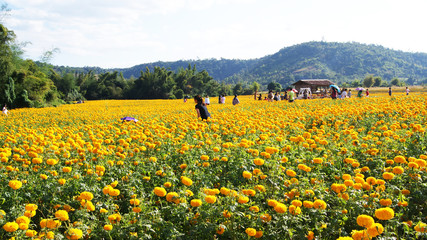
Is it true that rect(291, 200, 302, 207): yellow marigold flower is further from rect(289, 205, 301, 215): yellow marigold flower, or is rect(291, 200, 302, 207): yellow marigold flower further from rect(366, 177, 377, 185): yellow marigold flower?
rect(366, 177, 377, 185): yellow marigold flower

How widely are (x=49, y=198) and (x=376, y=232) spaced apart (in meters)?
3.60

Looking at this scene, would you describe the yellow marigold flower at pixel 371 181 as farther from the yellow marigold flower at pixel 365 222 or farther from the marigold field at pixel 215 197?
the yellow marigold flower at pixel 365 222

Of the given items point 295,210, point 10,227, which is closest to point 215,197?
point 295,210

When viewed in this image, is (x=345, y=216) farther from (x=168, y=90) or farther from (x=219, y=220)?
(x=168, y=90)

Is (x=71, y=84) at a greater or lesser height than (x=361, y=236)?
greater

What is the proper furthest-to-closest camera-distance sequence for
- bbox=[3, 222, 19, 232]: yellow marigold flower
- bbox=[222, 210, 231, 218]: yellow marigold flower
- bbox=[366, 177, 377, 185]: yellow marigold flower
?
bbox=[366, 177, 377, 185]: yellow marigold flower → bbox=[222, 210, 231, 218]: yellow marigold flower → bbox=[3, 222, 19, 232]: yellow marigold flower

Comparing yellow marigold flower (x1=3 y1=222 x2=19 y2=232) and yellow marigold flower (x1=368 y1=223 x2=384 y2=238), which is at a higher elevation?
yellow marigold flower (x1=368 y1=223 x2=384 y2=238)

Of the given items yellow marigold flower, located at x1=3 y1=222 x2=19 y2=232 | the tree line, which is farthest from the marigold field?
the tree line

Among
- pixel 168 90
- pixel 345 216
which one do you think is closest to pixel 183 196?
pixel 345 216

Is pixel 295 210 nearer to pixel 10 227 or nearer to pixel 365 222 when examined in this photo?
pixel 365 222

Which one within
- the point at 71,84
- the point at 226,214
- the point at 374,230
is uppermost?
the point at 71,84

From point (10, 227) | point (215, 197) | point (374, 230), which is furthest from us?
point (215, 197)

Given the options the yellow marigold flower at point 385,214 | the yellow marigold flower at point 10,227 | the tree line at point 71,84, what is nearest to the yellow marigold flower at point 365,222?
the yellow marigold flower at point 385,214

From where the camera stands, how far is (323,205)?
9.59ft
